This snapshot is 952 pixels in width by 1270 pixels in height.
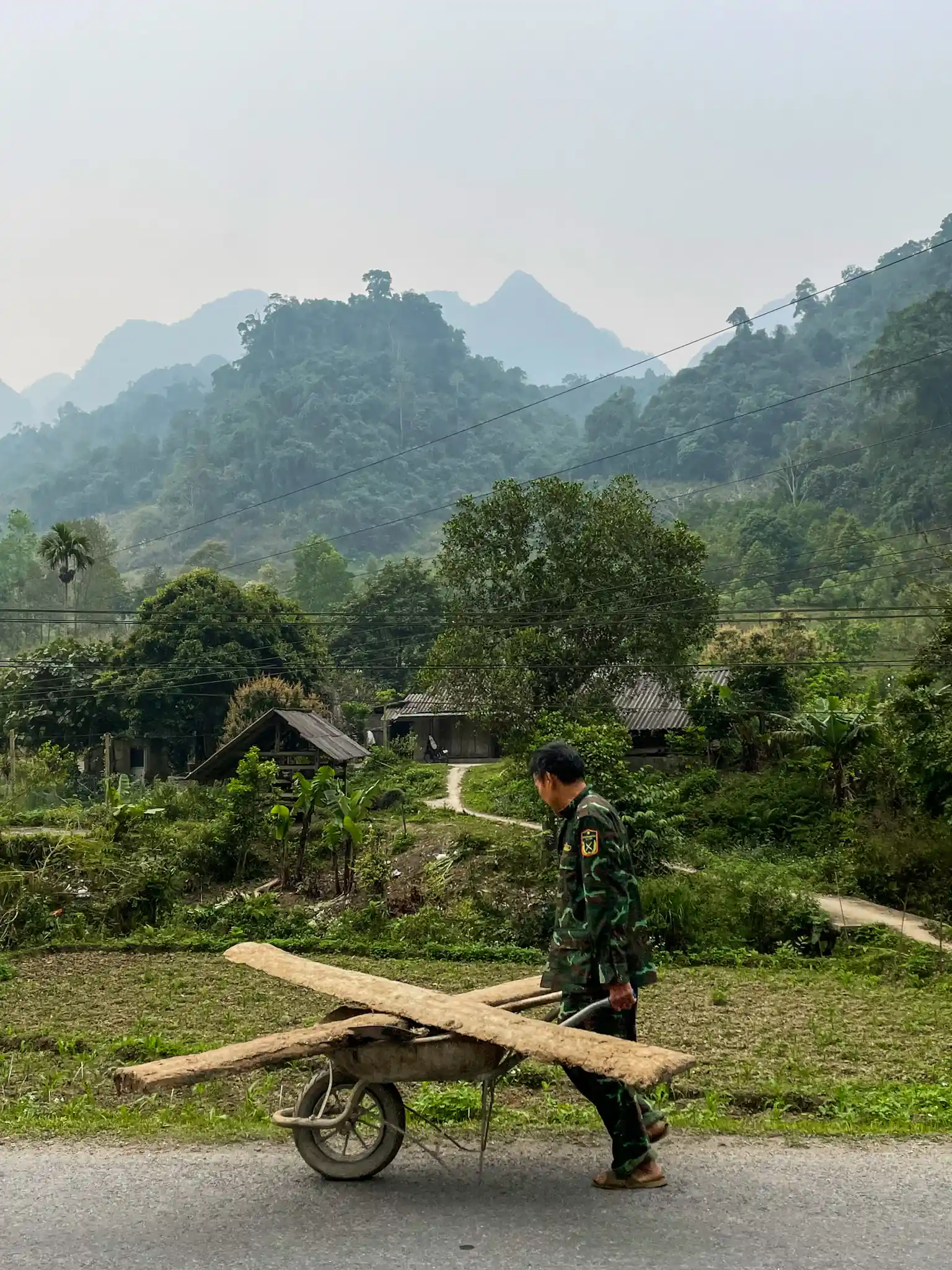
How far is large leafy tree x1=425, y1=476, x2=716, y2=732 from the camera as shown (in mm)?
30594

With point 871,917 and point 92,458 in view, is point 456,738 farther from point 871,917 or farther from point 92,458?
point 92,458

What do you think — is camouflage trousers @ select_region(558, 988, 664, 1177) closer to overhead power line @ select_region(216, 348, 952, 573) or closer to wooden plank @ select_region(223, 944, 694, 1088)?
wooden plank @ select_region(223, 944, 694, 1088)

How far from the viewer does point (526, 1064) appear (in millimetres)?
7137

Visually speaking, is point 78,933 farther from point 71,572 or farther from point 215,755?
point 71,572

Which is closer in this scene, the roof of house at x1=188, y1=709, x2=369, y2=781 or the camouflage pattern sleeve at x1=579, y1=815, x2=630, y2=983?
the camouflage pattern sleeve at x1=579, y1=815, x2=630, y2=983

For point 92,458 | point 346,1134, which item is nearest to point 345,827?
point 346,1134

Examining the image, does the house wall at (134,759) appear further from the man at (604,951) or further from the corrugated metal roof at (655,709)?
the man at (604,951)

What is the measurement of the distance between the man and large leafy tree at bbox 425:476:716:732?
24961 mm

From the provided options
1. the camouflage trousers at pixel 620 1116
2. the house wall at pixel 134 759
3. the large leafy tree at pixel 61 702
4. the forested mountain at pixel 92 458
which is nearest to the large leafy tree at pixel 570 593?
the large leafy tree at pixel 61 702

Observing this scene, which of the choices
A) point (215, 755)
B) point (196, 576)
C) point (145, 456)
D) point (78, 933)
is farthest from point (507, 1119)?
point (145, 456)

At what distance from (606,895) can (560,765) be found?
1.99 feet

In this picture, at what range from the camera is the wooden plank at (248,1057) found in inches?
171

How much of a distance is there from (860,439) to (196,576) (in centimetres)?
5198

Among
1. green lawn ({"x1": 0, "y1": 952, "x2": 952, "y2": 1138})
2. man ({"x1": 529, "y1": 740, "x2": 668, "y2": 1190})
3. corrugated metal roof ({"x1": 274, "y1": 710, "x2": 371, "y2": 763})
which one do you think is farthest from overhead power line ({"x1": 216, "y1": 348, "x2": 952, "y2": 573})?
man ({"x1": 529, "y1": 740, "x2": 668, "y2": 1190})
